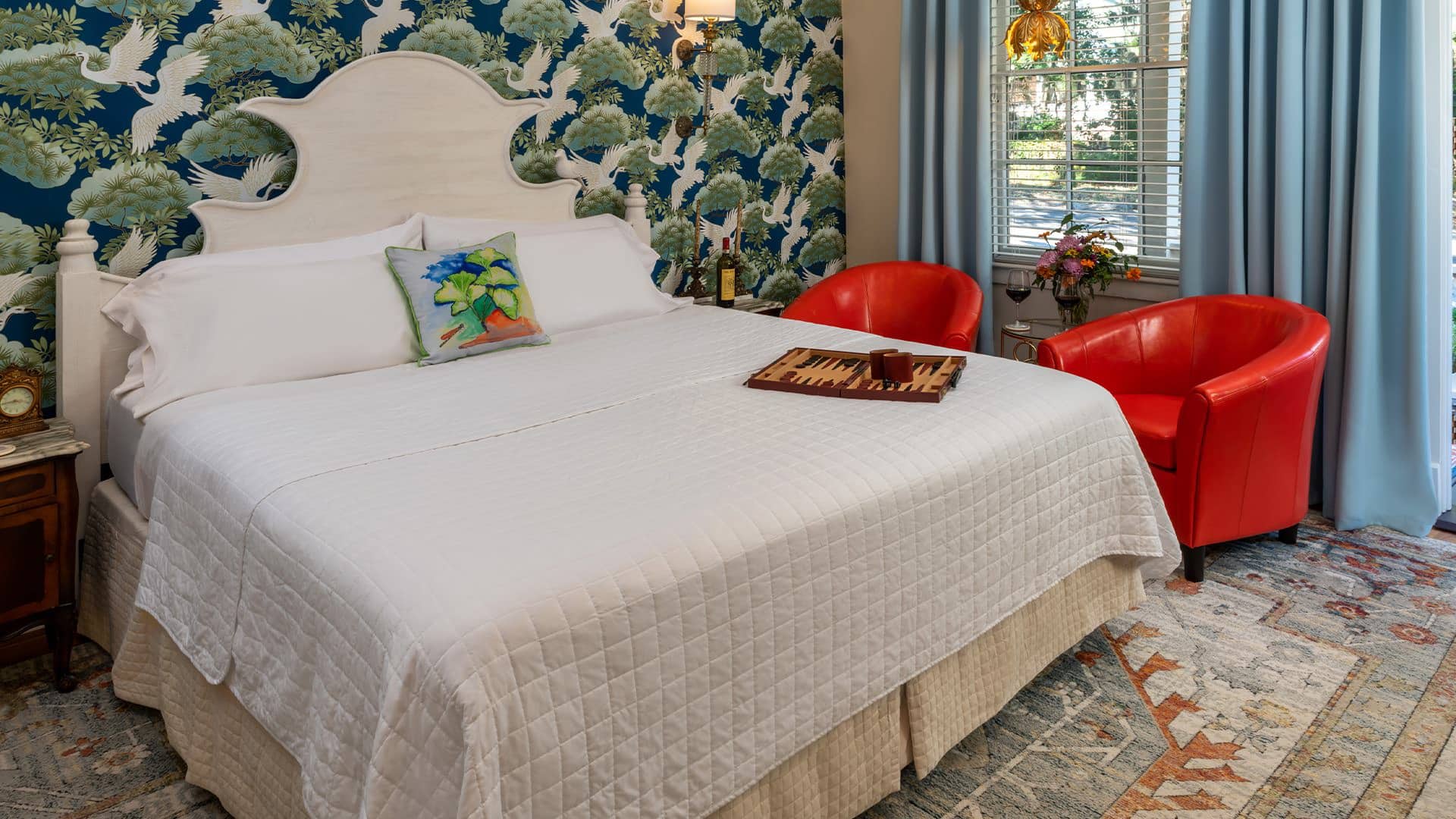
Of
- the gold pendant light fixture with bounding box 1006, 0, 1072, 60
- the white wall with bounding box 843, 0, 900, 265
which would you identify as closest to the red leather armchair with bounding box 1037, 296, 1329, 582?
the gold pendant light fixture with bounding box 1006, 0, 1072, 60

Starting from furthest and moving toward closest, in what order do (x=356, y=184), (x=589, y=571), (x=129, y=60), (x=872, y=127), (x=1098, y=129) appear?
(x=872, y=127)
(x=1098, y=129)
(x=356, y=184)
(x=129, y=60)
(x=589, y=571)

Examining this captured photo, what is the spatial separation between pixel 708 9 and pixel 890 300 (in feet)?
4.37

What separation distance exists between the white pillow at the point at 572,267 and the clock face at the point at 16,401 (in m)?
1.13

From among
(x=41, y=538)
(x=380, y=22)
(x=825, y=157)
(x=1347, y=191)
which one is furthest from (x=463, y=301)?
(x=1347, y=191)

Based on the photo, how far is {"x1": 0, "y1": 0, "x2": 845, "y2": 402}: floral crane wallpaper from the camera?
2807 millimetres

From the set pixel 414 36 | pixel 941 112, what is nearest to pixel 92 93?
pixel 414 36

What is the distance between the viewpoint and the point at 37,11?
8.96 feet

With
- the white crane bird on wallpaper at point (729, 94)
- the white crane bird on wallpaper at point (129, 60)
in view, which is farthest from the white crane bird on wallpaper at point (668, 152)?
the white crane bird on wallpaper at point (129, 60)

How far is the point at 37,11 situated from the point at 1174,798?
3.30m

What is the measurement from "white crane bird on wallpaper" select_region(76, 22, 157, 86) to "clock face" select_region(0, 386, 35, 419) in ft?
2.92

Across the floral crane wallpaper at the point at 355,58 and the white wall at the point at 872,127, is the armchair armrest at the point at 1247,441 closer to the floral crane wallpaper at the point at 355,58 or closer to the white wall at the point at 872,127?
the white wall at the point at 872,127

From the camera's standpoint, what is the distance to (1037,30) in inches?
146

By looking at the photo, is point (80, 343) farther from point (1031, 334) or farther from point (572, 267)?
point (1031, 334)

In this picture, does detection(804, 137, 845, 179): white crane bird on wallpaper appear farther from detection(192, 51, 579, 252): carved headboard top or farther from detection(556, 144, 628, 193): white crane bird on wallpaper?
detection(192, 51, 579, 252): carved headboard top
